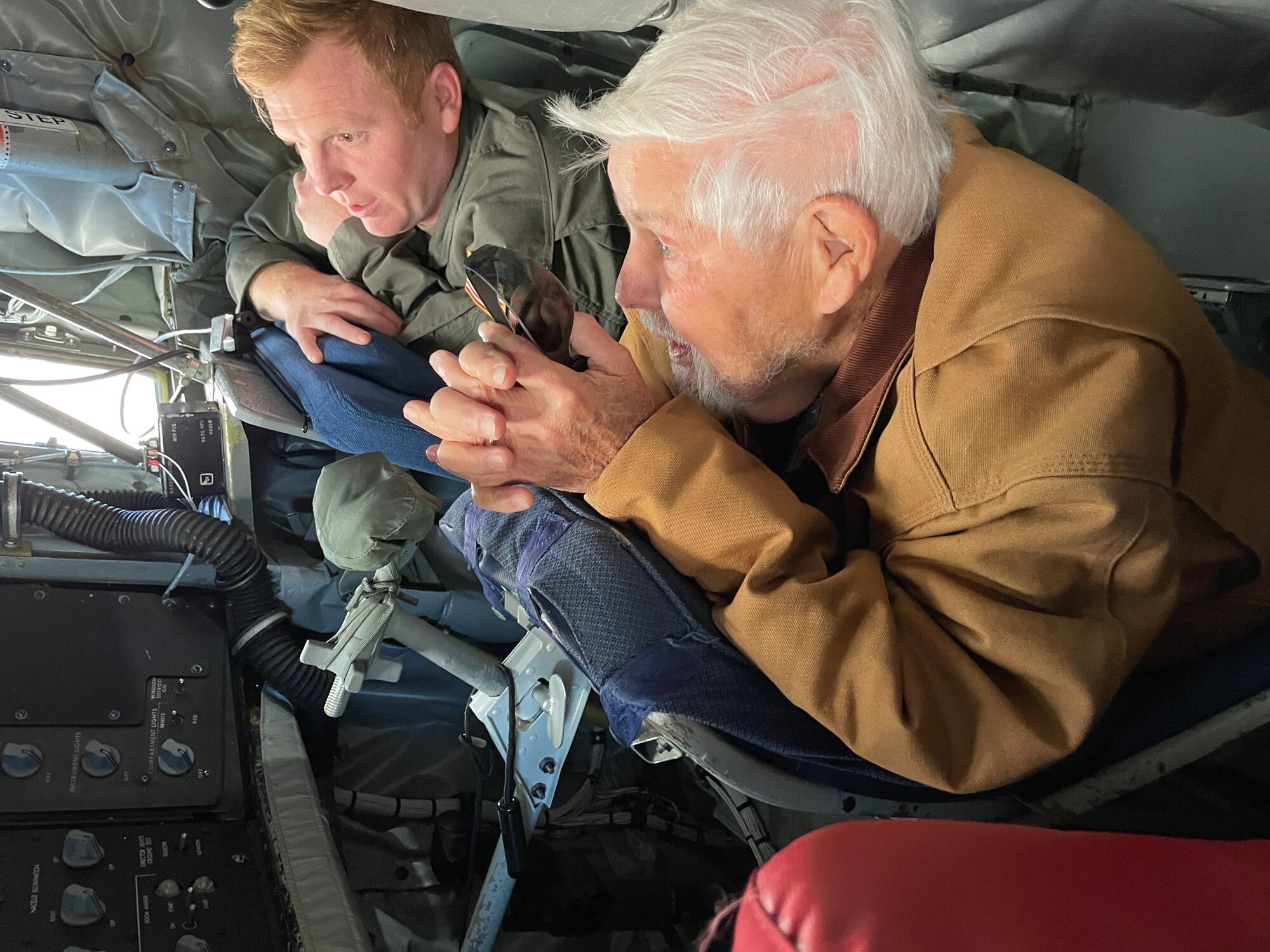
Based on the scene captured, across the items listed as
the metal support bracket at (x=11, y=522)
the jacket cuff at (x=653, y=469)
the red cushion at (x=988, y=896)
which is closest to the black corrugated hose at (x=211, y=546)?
the metal support bracket at (x=11, y=522)

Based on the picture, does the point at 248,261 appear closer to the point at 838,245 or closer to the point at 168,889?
the point at 168,889

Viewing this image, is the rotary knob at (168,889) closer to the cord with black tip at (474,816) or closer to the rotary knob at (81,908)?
the rotary knob at (81,908)

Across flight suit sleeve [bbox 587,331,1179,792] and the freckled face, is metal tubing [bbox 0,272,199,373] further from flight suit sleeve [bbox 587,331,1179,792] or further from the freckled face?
flight suit sleeve [bbox 587,331,1179,792]

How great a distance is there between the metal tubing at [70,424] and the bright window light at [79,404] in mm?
15

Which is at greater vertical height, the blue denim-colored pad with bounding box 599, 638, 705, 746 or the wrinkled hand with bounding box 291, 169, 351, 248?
the blue denim-colored pad with bounding box 599, 638, 705, 746

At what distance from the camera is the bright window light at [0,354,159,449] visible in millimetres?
1906

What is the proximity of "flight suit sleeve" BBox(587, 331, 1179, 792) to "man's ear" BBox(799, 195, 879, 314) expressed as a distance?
184mm

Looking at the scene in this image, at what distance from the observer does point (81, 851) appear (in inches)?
50.2

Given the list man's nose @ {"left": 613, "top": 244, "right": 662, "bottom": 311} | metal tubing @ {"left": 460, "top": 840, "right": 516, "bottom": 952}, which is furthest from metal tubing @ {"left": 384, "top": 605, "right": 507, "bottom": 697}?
man's nose @ {"left": 613, "top": 244, "right": 662, "bottom": 311}

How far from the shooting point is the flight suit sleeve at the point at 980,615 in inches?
32.7

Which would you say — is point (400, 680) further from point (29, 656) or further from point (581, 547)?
point (581, 547)

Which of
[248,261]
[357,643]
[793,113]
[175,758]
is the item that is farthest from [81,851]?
[793,113]

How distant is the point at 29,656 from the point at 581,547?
1060 mm

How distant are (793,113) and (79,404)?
1669mm
